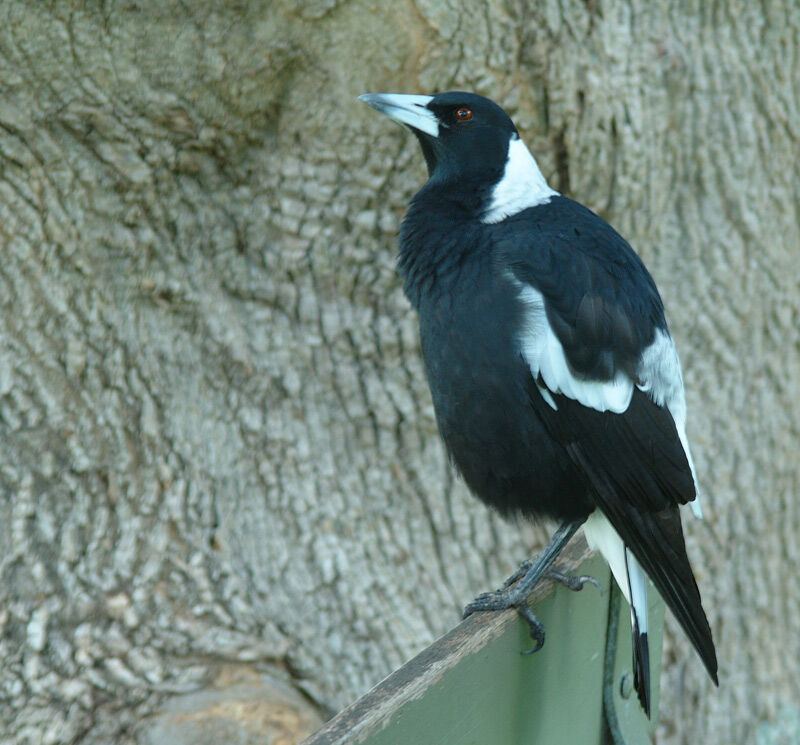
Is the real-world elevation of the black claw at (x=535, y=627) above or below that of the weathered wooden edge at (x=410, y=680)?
below

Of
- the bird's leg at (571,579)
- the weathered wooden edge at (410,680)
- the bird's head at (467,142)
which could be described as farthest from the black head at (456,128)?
the weathered wooden edge at (410,680)

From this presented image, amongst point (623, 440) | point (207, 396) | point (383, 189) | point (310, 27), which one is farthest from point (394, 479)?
point (310, 27)

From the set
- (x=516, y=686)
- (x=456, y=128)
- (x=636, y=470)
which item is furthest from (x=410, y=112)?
(x=516, y=686)

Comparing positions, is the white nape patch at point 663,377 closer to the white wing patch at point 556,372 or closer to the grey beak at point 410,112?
the white wing patch at point 556,372

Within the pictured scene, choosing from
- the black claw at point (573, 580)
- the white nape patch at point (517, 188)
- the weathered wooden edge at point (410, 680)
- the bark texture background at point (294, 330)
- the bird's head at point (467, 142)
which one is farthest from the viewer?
the bark texture background at point (294, 330)

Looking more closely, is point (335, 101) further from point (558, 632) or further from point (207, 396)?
point (558, 632)

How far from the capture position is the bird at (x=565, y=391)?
1886 millimetres

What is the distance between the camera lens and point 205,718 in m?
2.38

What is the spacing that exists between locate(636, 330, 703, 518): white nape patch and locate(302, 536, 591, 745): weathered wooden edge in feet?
1.44

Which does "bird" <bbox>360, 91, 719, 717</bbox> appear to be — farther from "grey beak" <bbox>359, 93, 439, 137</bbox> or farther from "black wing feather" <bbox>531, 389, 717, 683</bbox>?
"grey beak" <bbox>359, 93, 439, 137</bbox>

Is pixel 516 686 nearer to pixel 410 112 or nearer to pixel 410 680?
pixel 410 680

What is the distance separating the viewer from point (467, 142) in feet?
7.75

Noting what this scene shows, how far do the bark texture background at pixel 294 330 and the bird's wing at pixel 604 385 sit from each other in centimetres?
77

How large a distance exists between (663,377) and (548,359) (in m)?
0.24
